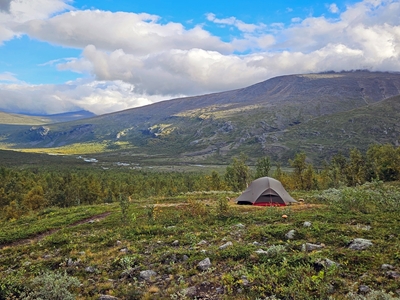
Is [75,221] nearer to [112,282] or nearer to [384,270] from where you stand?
[112,282]

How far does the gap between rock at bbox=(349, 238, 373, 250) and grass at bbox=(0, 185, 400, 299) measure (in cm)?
22

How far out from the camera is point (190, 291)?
906 cm

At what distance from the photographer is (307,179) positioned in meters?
69.6

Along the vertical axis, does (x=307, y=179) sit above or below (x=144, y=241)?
below

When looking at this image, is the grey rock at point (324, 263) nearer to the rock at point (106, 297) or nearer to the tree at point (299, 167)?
the rock at point (106, 297)

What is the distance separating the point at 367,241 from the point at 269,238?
4.08 meters

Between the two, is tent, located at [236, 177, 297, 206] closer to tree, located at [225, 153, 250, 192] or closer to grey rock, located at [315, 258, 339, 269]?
grey rock, located at [315, 258, 339, 269]

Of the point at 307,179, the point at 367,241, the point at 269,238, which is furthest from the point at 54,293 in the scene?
the point at 307,179

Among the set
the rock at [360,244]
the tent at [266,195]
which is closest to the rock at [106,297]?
the rock at [360,244]

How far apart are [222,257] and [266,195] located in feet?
52.9

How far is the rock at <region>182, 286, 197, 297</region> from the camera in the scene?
→ 346 inches

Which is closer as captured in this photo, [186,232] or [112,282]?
[112,282]

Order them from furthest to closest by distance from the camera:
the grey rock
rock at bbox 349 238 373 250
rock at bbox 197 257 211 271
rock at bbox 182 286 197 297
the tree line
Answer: the tree line
rock at bbox 349 238 373 250
rock at bbox 197 257 211 271
the grey rock
rock at bbox 182 286 197 297

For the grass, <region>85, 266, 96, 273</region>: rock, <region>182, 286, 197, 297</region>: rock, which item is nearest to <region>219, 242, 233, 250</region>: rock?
the grass
